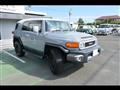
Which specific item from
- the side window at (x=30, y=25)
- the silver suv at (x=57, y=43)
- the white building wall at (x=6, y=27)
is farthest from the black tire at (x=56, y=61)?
the white building wall at (x=6, y=27)

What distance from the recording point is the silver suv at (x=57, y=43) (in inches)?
196

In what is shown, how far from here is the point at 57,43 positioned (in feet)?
17.0

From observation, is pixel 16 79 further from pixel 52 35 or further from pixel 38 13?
pixel 38 13

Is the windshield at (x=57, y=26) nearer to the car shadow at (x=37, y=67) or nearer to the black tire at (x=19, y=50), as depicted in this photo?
the car shadow at (x=37, y=67)

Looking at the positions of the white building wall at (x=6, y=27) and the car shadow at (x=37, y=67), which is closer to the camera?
the car shadow at (x=37, y=67)

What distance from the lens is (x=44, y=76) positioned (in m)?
5.16

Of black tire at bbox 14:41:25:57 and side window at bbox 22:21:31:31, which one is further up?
side window at bbox 22:21:31:31

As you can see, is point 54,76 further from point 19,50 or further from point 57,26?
point 19,50

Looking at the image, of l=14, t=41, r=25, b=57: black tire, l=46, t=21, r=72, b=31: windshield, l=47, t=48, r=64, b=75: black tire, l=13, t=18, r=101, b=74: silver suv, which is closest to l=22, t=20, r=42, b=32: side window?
l=13, t=18, r=101, b=74: silver suv

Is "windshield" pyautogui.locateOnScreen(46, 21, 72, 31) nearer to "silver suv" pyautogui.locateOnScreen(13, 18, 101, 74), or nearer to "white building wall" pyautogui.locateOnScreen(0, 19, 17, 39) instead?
"silver suv" pyautogui.locateOnScreen(13, 18, 101, 74)

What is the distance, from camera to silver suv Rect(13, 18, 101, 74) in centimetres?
498

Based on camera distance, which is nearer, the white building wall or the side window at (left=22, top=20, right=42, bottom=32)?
the side window at (left=22, top=20, right=42, bottom=32)

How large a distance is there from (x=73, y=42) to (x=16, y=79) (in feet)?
→ 6.77
